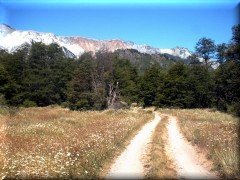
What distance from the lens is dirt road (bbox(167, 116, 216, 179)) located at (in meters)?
14.2

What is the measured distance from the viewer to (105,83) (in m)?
64.4

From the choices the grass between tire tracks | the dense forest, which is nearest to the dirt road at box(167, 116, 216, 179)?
the grass between tire tracks

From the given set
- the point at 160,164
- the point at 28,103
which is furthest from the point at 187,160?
the point at 28,103

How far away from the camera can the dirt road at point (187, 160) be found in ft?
46.5

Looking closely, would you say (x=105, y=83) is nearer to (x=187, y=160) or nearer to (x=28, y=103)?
(x=28, y=103)

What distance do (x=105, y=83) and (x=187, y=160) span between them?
47.6m

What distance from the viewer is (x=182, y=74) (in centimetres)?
7500

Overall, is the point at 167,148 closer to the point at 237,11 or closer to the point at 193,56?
the point at 237,11

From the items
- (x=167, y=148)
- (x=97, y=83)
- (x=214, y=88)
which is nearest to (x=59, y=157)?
(x=167, y=148)

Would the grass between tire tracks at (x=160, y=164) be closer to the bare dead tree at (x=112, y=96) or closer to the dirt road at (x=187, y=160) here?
the dirt road at (x=187, y=160)

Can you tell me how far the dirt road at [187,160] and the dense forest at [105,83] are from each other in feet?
94.5

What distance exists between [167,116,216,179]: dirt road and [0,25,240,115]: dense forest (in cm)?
2880

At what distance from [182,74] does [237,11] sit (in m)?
68.0

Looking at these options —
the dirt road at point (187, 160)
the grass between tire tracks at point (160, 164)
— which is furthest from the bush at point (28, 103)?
the grass between tire tracks at point (160, 164)
